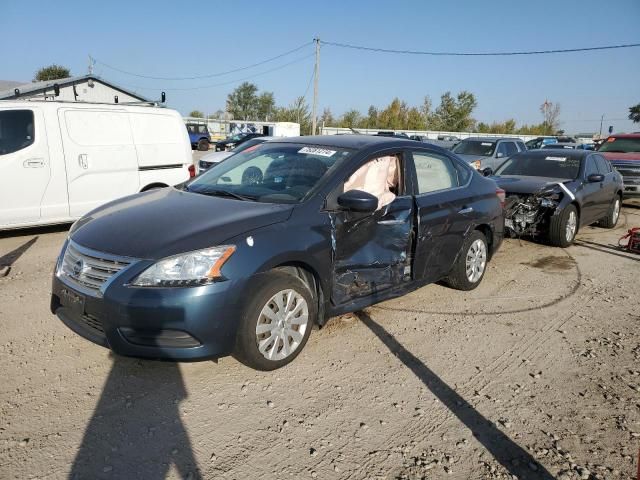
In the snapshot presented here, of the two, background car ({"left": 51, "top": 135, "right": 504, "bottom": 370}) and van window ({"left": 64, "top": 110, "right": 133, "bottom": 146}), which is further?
van window ({"left": 64, "top": 110, "right": 133, "bottom": 146})

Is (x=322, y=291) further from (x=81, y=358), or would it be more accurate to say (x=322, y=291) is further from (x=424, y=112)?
(x=424, y=112)

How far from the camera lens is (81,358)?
353cm

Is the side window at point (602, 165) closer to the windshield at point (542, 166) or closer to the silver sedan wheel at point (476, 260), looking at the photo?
the windshield at point (542, 166)

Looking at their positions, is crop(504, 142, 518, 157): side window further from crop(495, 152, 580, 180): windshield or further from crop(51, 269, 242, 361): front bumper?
crop(51, 269, 242, 361): front bumper

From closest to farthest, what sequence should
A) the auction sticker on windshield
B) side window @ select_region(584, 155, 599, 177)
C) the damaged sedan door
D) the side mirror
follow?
1. the side mirror
2. the damaged sedan door
3. the auction sticker on windshield
4. side window @ select_region(584, 155, 599, 177)

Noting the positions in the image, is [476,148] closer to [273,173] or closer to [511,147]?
[511,147]

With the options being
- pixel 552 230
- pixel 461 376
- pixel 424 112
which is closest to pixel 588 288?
pixel 552 230

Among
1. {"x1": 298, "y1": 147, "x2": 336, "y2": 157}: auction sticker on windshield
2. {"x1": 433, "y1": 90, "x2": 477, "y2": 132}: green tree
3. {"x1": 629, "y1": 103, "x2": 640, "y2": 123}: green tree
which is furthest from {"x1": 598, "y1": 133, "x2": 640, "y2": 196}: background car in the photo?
{"x1": 629, "y1": 103, "x2": 640, "y2": 123}: green tree

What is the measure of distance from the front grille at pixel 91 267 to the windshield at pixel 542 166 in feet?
23.8

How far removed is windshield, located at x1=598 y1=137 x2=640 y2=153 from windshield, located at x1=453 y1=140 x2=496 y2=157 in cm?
298

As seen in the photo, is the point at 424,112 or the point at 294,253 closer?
the point at 294,253

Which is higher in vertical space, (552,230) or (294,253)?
(294,253)

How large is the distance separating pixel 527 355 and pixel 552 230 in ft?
13.4

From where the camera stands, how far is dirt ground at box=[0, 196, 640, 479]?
Result: 2525mm
